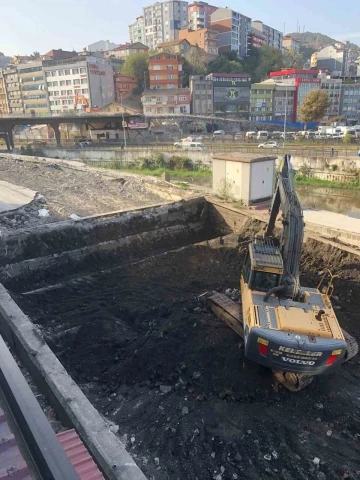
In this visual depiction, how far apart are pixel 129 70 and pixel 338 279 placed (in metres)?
79.1

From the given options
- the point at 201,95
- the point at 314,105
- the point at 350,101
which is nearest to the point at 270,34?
the point at 350,101

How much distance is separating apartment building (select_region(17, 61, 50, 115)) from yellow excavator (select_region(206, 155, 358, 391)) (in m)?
79.9

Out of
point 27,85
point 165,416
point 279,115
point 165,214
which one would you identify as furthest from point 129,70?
point 165,416

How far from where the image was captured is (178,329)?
1135cm

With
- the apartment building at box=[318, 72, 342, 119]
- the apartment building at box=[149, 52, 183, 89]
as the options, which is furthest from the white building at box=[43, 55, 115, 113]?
the apartment building at box=[318, 72, 342, 119]

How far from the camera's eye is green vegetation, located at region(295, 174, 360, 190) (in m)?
30.1

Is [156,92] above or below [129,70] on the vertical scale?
below

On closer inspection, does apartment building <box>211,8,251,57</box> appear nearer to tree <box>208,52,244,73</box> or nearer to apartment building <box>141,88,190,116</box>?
tree <box>208,52,244,73</box>

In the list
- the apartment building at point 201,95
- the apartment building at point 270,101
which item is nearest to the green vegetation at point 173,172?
the apartment building at point 201,95

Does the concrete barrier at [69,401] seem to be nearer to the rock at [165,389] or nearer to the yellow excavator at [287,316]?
the rock at [165,389]

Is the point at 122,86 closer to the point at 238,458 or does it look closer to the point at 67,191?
the point at 67,191

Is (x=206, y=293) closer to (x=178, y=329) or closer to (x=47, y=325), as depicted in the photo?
(x=178, y=329)

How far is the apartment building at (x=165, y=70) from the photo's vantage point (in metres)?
73.8

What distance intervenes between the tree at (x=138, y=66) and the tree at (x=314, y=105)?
39707 mm
